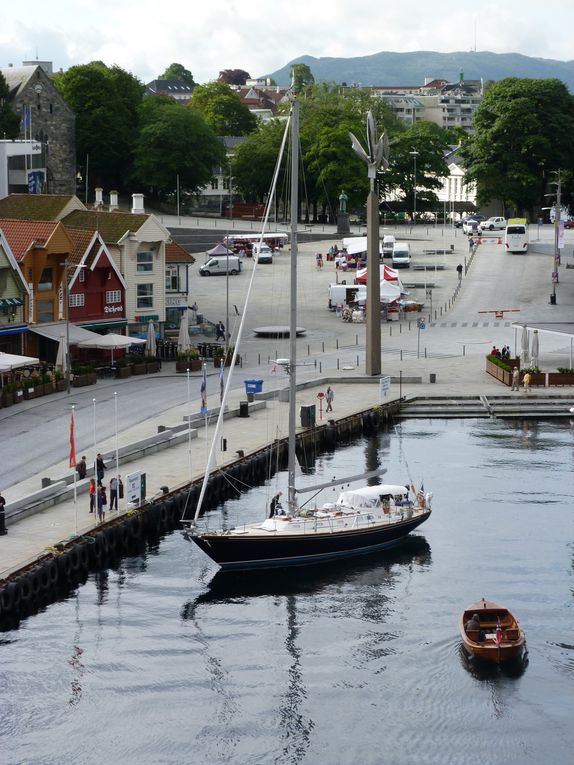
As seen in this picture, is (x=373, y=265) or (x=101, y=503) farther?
(x=373, y=265)

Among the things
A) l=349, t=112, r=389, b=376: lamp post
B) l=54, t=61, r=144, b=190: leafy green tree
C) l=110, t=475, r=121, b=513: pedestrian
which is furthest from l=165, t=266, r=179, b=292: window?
l=54, t=61, r=144, b=190: leafy green tree

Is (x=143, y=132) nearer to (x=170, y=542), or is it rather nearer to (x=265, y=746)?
(x=170, y=542)

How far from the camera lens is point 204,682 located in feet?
159

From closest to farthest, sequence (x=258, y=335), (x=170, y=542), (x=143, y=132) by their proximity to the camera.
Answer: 1. (x=170, y=542)
2. (x=258, y=335)
3. (x=143, y=132)

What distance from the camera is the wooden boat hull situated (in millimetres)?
59438

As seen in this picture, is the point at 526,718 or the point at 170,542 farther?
the point at 170,542

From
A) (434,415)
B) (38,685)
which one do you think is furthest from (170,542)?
(434,415)

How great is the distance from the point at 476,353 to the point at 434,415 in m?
19.9

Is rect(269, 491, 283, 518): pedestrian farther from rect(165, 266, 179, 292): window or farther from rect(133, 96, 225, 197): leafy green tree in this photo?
rect(133, 96, 225, 197): leafy green tree

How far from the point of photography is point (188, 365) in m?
102

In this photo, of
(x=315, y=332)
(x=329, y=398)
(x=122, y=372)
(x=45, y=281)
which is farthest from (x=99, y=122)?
(x=329, y=398)

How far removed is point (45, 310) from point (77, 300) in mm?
3626

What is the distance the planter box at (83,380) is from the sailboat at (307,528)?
104 ft

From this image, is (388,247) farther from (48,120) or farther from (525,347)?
(525,347)
